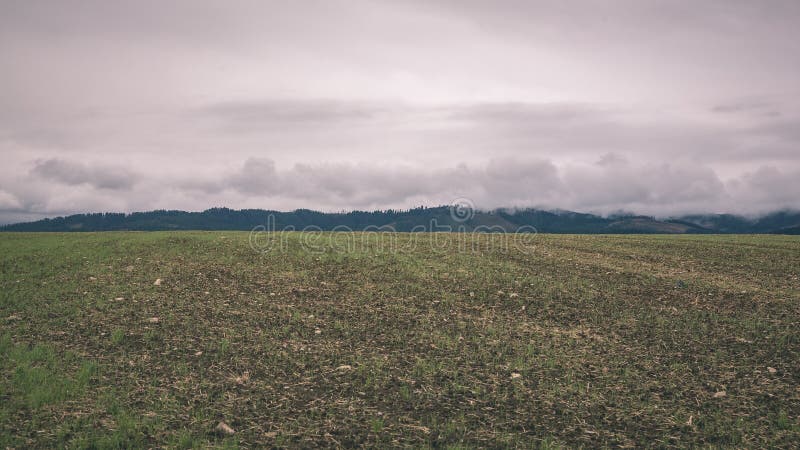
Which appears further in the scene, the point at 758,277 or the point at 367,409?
the point at 758,277

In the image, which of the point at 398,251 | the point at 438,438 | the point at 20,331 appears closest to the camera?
the point at 438,438

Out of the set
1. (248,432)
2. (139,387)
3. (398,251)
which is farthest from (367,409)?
(398,251)

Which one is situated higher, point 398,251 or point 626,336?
point 398,251

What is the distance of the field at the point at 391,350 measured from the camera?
1266 cm

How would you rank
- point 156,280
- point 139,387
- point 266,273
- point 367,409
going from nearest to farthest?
point 367,409
point 139,387
point 156,280
point 266,273

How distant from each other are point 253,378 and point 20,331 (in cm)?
1142

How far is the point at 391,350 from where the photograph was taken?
1827 centimetres

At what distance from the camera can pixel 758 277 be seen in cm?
3011

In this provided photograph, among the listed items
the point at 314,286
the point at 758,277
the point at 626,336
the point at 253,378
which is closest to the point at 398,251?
the point at 314,286

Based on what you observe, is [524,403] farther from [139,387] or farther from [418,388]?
[139,387]

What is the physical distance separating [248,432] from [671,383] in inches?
524

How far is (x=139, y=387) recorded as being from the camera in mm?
14727

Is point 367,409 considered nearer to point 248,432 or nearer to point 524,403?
point 248,432

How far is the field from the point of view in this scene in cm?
1266
